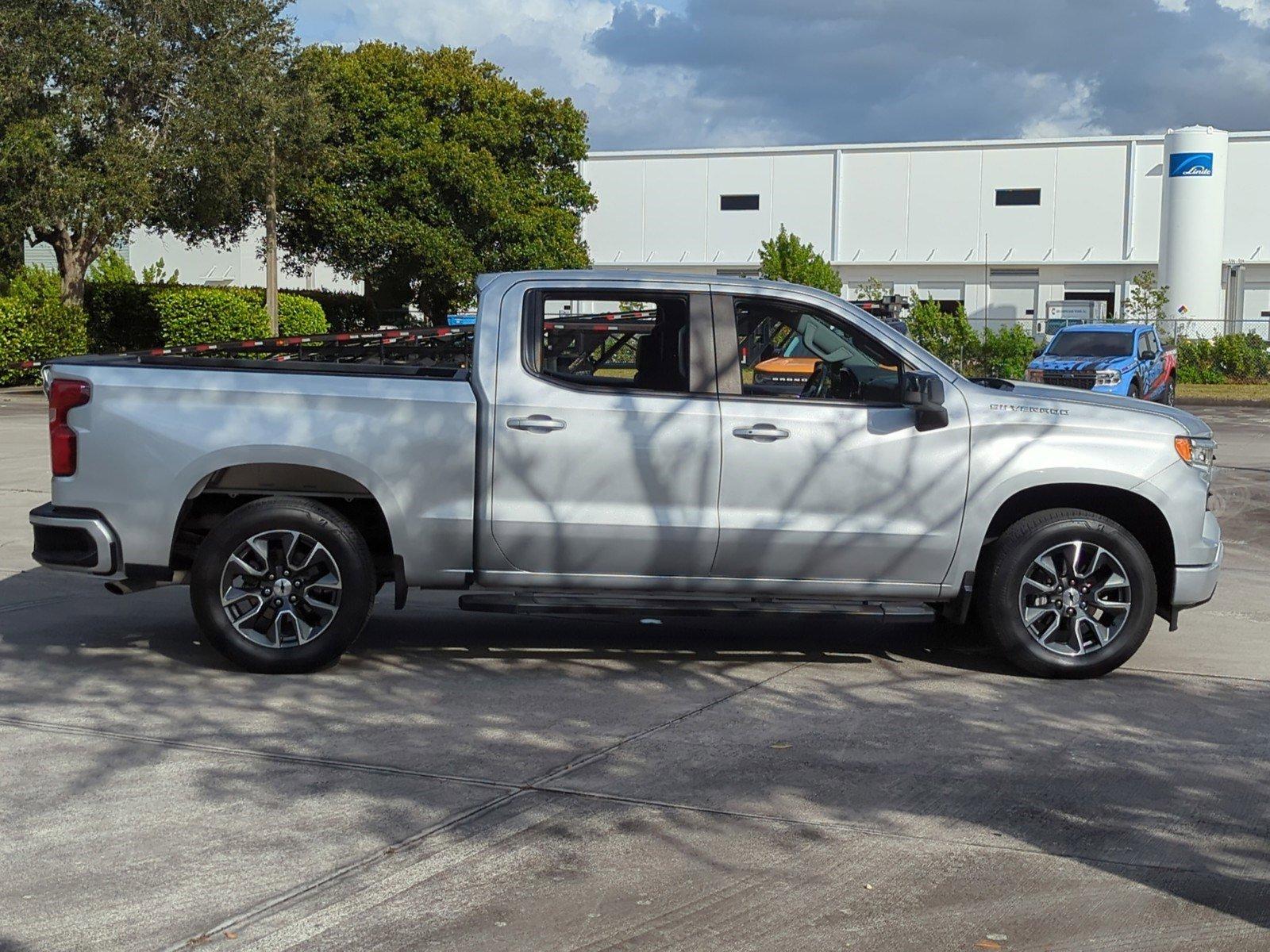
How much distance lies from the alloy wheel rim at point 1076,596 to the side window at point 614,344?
1.94m

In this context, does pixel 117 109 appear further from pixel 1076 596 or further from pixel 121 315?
pixel 1076 596

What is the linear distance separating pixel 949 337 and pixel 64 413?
3089 centimetres

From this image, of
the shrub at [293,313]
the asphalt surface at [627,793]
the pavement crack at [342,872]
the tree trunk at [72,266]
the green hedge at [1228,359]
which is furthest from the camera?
the green hedge at [1228,359]

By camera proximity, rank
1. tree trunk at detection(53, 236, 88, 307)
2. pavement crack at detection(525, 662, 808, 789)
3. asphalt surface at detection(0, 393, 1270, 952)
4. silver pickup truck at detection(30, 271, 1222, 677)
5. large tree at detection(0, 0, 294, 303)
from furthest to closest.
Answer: tree trunk at detection(53, 236, 88, 307)
large tree at detection(0, 0, 294, 303)
silver pickup truck at detection(30, 271, 1222, 677)
pavement crack at detection(525, 662, 808, 789)
asphalt surface at detection(0, 393, 1270, 952)

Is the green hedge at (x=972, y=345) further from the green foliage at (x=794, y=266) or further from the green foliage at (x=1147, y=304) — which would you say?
the green foliage at (x=1147, y=304)

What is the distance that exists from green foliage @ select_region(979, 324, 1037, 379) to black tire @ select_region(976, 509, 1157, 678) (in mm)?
28606

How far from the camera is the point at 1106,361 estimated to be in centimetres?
2472

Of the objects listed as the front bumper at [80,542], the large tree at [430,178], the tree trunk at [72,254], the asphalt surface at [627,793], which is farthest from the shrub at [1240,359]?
the front bumper at [80,542]

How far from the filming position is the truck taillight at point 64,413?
23.0ft

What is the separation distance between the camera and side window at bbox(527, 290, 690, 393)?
7137 millimetres

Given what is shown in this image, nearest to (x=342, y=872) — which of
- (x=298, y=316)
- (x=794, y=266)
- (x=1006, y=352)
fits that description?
(x=1006, y=352)

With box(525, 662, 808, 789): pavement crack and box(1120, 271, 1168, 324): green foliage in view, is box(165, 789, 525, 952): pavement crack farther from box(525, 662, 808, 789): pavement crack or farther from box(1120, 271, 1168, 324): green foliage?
box(1120, 271, 1168, 324): green foliage

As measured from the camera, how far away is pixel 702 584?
7.11 metres

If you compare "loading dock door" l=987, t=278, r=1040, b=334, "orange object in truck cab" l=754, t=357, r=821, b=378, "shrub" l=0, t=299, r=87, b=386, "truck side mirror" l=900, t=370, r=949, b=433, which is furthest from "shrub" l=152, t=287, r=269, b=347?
"loading dock door" l=987, t=278, r=1040, b=334
